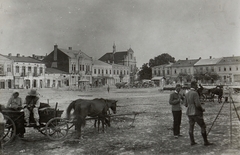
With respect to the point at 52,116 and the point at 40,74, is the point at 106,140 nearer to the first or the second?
the point at 52,116

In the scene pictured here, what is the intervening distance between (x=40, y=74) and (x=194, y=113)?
1683 inches

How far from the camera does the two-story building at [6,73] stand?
38031 millimetres

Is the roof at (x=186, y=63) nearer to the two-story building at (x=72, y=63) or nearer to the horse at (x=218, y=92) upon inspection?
the two-story building at (x=72, y=63)

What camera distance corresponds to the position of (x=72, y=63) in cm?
4969

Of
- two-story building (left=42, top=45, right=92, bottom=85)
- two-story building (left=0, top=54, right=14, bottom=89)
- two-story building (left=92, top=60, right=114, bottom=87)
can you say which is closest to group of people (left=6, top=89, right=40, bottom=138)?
two-story building (left=0, top=54, right=14, bottom=89)

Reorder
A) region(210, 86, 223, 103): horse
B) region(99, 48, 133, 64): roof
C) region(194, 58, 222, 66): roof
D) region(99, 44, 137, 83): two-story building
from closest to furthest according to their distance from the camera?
region(210, 86, 223, 103): horse → region(194, 58, 222, 66): roof → region(99, 44, 137, 83): two-story building → region(99, 48, 133, 64): roof

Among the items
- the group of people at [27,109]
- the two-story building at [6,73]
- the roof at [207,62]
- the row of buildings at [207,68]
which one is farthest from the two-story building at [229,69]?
the group of people at [27,109]

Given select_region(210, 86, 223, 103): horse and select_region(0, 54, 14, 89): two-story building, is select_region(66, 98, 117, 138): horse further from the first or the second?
select_region(0, 54, 14, 89): two-story building

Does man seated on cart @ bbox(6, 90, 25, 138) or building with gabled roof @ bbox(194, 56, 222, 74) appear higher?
building with gabled roof @ bbox(194, 56, 222, 74)

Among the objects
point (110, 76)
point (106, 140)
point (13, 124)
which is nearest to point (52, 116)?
point (13, 124)

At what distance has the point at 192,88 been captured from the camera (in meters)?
6.20

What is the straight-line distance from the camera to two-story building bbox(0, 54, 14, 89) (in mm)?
38031

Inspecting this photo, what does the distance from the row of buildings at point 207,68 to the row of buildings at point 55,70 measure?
1416cm

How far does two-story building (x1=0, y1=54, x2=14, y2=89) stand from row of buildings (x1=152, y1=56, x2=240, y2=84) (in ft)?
116
